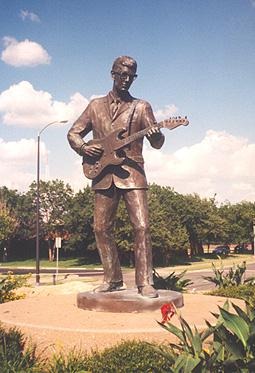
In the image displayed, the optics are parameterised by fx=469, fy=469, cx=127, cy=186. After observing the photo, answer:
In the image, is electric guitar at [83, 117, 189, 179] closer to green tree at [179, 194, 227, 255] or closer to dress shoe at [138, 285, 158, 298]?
dress shoe at [138, 285, 158, 298]

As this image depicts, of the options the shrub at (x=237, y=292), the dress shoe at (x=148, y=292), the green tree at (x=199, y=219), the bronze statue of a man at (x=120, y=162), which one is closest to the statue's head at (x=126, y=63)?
the bronze statue of a man at (x=120, y=162)

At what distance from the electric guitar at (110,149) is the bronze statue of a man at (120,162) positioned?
0.02 metres

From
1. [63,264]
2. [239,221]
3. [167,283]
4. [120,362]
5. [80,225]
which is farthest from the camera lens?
[239,221]

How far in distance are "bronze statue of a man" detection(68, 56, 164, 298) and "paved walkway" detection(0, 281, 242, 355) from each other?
922 millimetres

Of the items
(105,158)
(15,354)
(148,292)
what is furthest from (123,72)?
(15,354)

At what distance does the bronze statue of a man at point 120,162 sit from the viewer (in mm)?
7832

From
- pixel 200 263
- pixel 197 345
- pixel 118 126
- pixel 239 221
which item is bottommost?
pixel 197 345

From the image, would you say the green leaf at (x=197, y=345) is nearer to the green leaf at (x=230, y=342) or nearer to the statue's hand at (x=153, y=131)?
the green leaf at (x=230, y=342)

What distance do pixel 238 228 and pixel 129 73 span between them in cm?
5597

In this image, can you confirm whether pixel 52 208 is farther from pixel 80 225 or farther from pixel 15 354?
pixel 15 354

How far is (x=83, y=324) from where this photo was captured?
244 inches

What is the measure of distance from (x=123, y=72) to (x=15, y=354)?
4.83 meters

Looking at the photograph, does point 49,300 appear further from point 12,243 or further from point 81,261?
point 12,243

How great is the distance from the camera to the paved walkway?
5.65 metres
